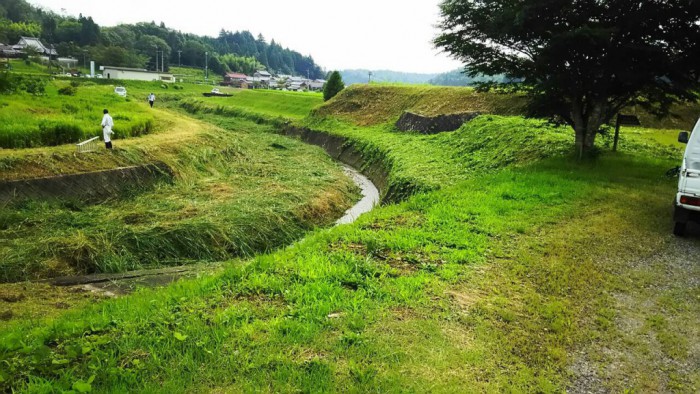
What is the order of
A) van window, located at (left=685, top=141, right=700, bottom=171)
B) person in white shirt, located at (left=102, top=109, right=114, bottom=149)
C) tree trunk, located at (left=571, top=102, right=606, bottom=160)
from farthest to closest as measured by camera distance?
person in white shirt, located at (left=102, top=109, right=114, bottom=149) → tree trunk, located at (left=571, top=102, right=606, bottom=160) → van window, located at (left=685, top=141, right=700, bottom=171)

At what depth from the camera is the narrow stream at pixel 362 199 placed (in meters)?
15.0

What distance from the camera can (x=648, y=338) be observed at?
16.4ft

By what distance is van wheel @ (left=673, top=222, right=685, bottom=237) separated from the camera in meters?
8.23

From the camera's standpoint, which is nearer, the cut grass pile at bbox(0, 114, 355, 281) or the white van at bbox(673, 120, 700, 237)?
the white van at bbox(673, 120, 700, 237)

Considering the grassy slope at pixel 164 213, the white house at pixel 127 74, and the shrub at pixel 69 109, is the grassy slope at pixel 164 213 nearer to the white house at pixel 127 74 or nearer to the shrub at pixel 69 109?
the shrub at pixel 69 109

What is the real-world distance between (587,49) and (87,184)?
48.1 ft

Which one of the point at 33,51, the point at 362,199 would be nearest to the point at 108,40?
the point at 33,51

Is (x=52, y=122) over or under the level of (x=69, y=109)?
under

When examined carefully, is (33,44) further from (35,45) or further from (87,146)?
(87,146)

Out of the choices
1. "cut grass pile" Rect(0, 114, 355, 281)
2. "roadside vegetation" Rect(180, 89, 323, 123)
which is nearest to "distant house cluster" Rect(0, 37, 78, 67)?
"roadside vegetation" Rect(180, 89, 323, 123)

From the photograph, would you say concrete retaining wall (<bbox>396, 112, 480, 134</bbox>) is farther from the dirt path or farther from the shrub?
the dirt path

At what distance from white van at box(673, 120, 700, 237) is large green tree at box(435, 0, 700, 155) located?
14.5 ft

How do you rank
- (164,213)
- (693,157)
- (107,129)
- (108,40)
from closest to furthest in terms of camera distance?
(693,157) → (164,213) → (107,129) → (108,40)

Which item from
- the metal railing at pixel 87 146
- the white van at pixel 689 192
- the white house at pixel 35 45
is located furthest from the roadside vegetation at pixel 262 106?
the white house at pixel 35 45
